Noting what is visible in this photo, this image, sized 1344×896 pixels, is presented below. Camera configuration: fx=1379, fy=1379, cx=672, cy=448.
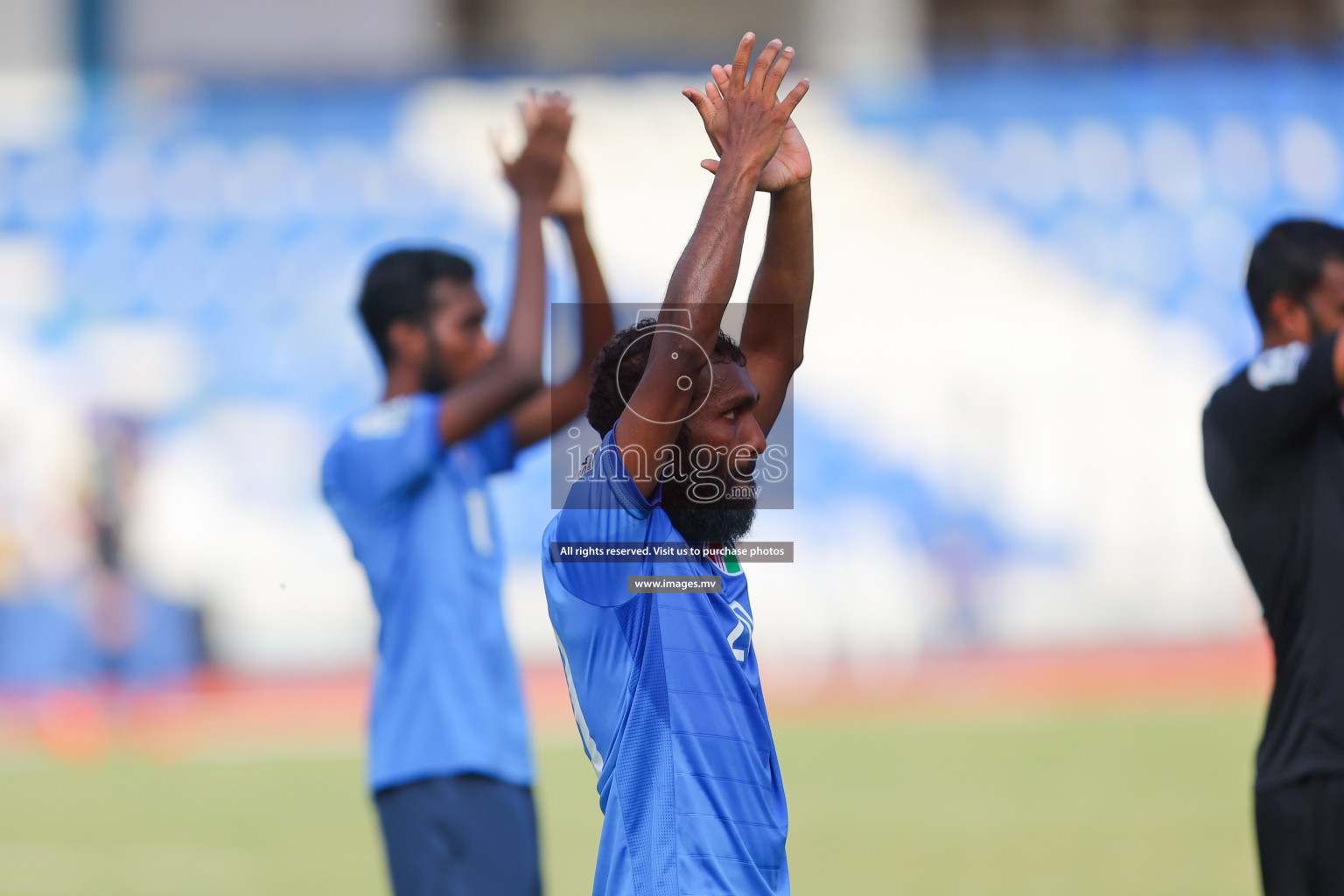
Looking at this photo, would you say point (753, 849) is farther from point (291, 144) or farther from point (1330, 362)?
point (291, 144)

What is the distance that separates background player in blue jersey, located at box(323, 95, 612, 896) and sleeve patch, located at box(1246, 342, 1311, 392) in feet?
5.86

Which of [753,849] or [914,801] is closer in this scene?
[753,849]

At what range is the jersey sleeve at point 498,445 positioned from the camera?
4293 mm

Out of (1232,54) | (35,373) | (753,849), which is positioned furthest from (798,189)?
(1232,54)

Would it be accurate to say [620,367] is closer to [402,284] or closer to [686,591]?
[686,591]

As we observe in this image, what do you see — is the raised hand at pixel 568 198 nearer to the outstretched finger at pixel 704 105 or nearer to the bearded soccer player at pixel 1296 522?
the outstretched finger at pixel 704 105

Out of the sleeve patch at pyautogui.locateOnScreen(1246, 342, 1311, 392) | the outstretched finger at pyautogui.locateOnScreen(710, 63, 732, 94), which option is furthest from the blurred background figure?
the outstretched finger at pyautogui.locateOnScreen(710, 63, 732, 94)

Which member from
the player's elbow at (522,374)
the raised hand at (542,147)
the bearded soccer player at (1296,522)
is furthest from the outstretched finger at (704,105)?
the bearded soccer player at (1296,522)

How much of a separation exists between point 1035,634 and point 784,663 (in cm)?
379

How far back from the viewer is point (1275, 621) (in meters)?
3.66

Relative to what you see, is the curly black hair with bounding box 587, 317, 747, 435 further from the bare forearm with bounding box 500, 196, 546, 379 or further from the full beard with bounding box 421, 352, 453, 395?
the full beard with bounding box 421, 352, 453, 395

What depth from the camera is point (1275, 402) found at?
11.8 ft

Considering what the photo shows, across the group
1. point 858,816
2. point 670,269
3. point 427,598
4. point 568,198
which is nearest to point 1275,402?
point 568,198

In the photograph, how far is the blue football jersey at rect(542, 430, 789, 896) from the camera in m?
2.57
